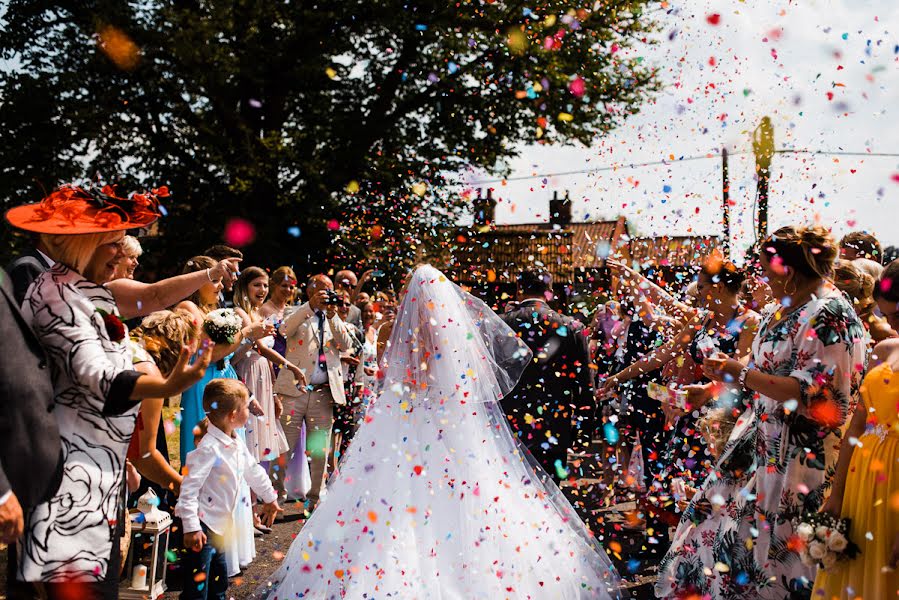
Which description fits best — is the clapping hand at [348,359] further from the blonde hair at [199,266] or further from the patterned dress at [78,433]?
the patterned dress at [78,433]

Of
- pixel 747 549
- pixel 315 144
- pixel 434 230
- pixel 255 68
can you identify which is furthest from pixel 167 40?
pixel 747 549

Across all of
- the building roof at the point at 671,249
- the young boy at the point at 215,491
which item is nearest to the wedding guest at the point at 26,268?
the young boy at the point at 215,491

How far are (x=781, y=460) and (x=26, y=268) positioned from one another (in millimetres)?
3278

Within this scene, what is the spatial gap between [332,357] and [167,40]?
367 inches

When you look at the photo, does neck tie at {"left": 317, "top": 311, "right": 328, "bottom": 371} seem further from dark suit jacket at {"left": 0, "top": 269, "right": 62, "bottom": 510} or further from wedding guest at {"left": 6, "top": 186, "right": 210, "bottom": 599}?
dark suit jacket at {"left": 0, "top": 269, "right": 62, "bottom": 510}

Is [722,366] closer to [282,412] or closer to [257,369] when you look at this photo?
[257,369]

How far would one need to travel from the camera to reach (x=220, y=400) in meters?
4.18

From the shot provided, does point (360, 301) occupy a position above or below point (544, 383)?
above

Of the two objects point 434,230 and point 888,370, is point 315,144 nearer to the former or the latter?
point 434,230

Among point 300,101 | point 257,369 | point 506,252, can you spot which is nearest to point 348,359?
point 257,369

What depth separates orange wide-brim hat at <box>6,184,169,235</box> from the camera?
2635mm

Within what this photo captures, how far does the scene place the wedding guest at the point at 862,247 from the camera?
5141mm

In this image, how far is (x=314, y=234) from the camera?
15359 millimetres

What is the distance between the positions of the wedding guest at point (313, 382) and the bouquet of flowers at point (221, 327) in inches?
93.2
